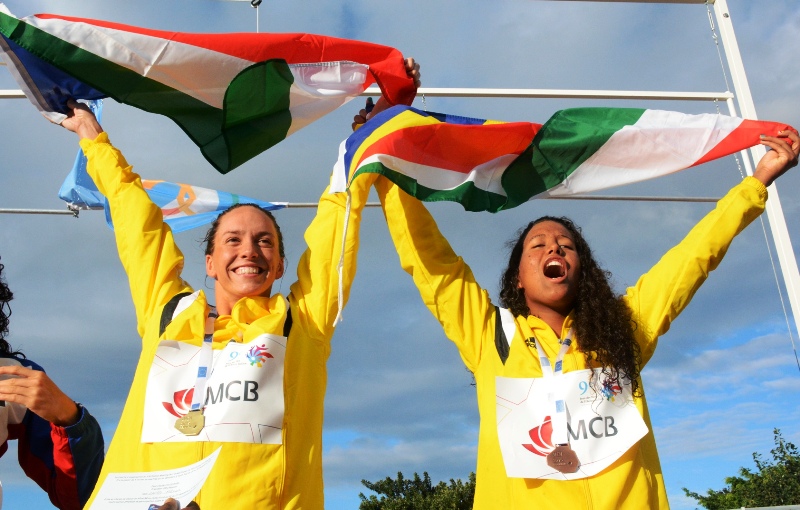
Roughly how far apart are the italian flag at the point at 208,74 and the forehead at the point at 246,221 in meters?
0.72

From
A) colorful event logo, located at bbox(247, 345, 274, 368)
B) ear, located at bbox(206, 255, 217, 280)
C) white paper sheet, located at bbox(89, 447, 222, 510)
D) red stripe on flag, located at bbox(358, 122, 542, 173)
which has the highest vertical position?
red stripe on flag, located at bbox(358, 122, 542, 173)

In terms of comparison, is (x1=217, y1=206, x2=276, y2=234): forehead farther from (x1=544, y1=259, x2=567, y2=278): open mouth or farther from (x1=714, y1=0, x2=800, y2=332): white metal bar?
(x1=714, y1=0, x2=800, y2=332): white metal bar

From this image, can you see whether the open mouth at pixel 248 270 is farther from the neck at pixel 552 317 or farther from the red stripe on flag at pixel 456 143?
the neck at pixel 552 317

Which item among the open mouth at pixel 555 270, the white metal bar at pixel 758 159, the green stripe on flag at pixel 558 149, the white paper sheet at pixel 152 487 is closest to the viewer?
the white paper sheet at pixel 152 487

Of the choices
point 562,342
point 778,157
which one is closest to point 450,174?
point 562,342

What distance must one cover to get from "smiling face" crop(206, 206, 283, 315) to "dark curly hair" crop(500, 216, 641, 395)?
55.9 inches

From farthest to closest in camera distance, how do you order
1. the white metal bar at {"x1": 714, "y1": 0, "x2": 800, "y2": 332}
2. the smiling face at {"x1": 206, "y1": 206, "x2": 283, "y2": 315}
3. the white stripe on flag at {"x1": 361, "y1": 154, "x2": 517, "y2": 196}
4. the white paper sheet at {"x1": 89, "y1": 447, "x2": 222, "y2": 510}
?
the white metal bar at {"x1": 714, "y1": 0, "x2": 800, "y2": 332} → the white stripe on flag at {"x1": 361, "y1": 154, "x2": 517, "y2": 196} → the smiling face at {"x1": 206, "y1": 206, "x2": 283, "y2": 315} → the white paper sheet at {"x1": 89, "y1": 447, "x2": 222, "y2": 510}

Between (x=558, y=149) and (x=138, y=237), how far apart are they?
2727mm

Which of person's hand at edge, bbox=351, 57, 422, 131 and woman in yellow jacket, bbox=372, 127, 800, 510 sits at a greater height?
person's hand at edge, bbox=351, 57, 422, 131

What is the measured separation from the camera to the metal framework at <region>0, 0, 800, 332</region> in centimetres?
769

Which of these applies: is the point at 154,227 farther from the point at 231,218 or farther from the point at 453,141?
the point at 453,141

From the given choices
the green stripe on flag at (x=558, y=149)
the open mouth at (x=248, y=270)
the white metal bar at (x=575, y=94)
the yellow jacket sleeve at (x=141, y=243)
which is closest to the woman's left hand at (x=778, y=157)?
the green stripe on flag at (x=558, y=149)

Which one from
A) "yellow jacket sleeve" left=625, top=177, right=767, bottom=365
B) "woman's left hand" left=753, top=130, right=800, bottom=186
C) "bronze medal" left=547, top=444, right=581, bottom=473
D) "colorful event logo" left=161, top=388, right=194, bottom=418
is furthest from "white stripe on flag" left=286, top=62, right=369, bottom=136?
"bronze medal" left=547, top=444, right=581, bottom=473

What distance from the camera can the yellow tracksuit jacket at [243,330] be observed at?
3.51 meters
